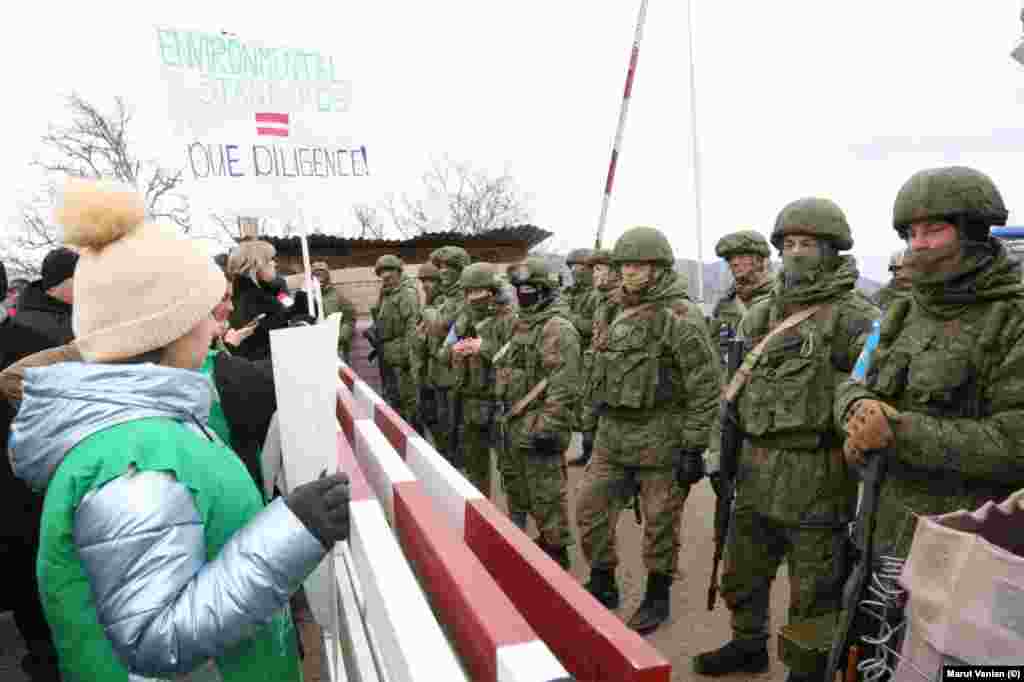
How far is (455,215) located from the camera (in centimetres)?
3878

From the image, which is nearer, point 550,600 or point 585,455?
point 550,600

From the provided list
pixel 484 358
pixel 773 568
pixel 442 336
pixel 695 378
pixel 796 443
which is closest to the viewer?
pixel 796 443

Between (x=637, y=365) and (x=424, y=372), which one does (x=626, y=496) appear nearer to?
(x=637, y=365)

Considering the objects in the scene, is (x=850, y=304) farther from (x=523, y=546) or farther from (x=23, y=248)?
(x=23, y=248)

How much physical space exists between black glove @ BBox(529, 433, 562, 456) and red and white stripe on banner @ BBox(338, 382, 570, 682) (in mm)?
2869

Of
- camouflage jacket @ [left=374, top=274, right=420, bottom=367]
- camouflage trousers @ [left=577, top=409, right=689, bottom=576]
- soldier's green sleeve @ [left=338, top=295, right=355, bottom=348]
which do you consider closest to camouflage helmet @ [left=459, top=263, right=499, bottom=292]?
camouflage trousers @ [left=577, top=409, right=689, bottom=576]

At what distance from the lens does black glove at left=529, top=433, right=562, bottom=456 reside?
451 centimetres

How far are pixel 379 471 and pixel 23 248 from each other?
103 ft

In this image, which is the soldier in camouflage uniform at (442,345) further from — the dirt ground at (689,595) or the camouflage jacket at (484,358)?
the dirt ground at (689,595)

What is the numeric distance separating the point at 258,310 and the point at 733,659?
10.1 feet

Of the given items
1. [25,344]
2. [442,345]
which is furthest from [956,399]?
[442,345]

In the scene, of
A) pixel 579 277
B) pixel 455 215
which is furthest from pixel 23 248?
pixel 579 277

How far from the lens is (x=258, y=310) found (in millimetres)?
3451

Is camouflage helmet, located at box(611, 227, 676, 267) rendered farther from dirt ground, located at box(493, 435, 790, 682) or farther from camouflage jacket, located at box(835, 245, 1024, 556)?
dirt ground, located at box(493, 435, 790, 682)
